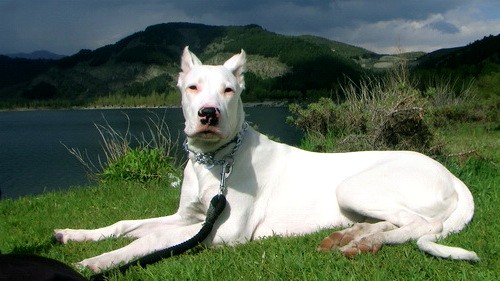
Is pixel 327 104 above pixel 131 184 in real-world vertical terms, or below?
above

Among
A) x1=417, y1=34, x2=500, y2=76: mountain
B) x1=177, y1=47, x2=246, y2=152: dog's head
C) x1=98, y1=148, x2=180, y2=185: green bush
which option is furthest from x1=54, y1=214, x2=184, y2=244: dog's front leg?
x1=417, y1=34, x2=500, y2=76: mountain

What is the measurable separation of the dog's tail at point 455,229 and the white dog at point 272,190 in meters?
0.01

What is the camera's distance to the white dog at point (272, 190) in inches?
191

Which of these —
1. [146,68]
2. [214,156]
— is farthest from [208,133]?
[146,68]

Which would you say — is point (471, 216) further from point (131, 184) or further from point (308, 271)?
point (131, 184)

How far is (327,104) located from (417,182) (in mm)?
8127

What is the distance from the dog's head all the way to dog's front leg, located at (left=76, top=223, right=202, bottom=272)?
755mm

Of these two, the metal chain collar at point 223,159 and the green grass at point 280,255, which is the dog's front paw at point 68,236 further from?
the metal chain collar at point 223,159

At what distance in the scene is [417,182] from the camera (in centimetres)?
527

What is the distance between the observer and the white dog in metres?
4.85

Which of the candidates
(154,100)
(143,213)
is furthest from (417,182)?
(154,100)

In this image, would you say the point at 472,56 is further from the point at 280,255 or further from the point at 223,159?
the point at 280,255

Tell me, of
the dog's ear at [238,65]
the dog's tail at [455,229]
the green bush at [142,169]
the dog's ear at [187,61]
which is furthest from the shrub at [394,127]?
the dog's ear at [187,61]

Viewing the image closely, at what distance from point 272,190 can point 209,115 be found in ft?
3.88
